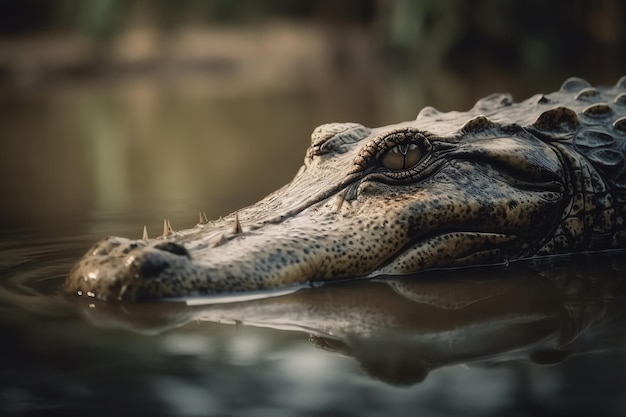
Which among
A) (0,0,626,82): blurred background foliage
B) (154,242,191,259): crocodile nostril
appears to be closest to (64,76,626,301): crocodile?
(154,242,191,259): crocodile nostril

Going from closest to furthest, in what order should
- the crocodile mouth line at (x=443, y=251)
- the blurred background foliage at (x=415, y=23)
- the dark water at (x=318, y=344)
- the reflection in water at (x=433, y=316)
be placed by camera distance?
the dark water at (x=318, y=344) < the reflection in water at (x=433, y=316) < the crocodile mouth line at (x=443, y=251) < the blurred background foliage at (x=415, y=23)

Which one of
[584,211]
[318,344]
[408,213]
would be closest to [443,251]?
[408,213]

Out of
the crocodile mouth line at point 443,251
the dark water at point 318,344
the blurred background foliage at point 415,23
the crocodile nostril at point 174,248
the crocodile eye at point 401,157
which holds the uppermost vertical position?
the blurred background foliage at point 415,23

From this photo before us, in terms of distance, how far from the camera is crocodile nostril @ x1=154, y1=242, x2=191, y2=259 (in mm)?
3492

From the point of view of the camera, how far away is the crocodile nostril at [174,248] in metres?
3.49

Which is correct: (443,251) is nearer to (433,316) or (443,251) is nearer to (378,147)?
(378,147)

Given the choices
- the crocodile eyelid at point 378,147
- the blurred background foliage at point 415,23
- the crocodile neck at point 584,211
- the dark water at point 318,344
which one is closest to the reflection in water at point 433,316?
Result: the dark water at point 318,344

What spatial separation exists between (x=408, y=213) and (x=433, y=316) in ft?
1.83

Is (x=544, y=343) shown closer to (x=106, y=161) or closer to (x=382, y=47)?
(x=106, y=161)

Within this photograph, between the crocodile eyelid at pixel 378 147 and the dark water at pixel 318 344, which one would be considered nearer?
the dark water at pixel 318 344

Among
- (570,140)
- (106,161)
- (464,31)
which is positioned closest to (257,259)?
(570,140)

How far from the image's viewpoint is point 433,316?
3.49m

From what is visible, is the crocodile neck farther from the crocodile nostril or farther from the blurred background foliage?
the blurred background foliage

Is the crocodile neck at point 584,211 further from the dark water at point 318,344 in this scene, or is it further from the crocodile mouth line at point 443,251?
the crocodile mouth line at point 443,251
